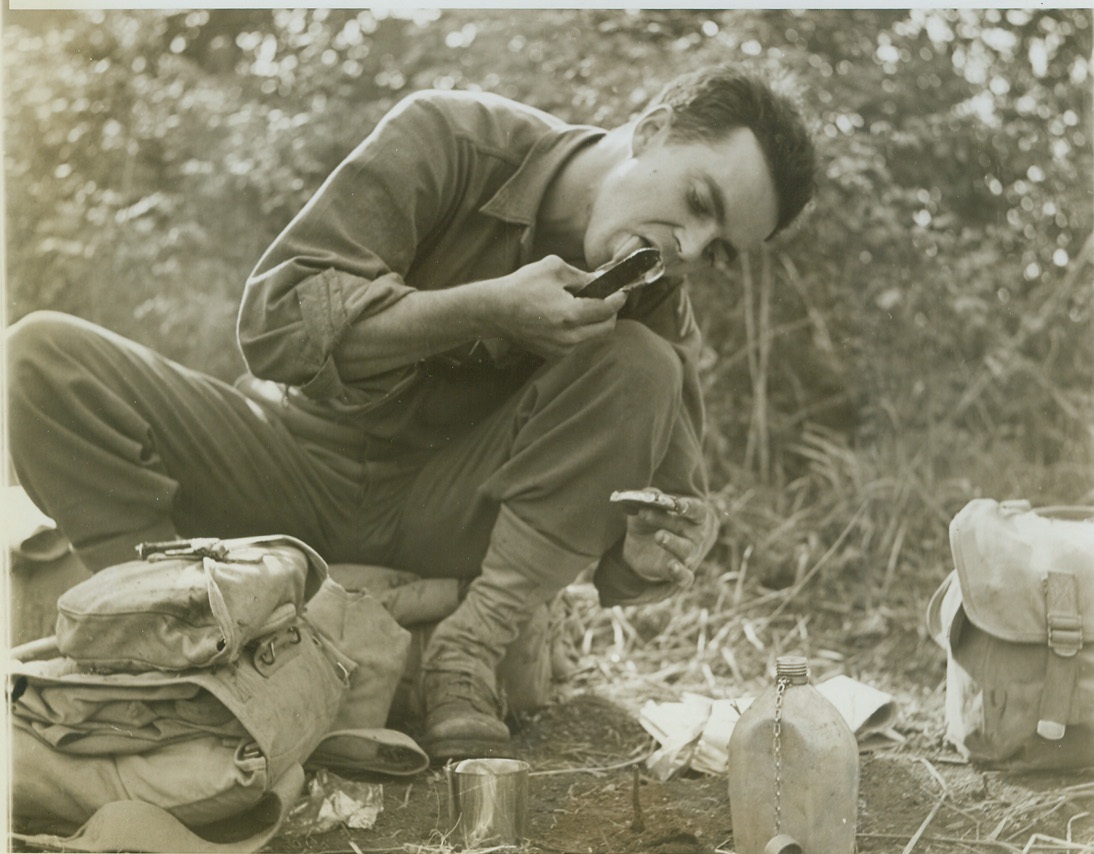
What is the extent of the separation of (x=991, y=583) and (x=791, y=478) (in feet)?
5.36

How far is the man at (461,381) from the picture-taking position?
10.1 feet

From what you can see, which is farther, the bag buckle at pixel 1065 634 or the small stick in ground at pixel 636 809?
the bag buckle at pixel 1065 634

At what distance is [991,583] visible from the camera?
10.1 feet

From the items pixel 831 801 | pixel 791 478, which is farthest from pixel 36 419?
pixel 791 478

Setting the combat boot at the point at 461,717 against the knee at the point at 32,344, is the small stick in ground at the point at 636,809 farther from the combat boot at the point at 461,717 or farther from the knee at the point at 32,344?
the knee at the point at 32,344

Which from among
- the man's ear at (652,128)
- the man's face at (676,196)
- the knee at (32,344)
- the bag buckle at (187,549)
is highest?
the man's ear at (652,128)

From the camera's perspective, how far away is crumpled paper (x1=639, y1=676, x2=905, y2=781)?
10.3 feet

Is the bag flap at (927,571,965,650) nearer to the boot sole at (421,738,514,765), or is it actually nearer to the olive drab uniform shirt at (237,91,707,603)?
the olive drab uniform shirt at (237,91,707,603)

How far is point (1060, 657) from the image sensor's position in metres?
3.00

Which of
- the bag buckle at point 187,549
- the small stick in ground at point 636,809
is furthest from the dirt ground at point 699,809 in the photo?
the bag buckle at point 187,549

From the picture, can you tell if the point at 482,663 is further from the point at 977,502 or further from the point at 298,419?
the point at 977,502

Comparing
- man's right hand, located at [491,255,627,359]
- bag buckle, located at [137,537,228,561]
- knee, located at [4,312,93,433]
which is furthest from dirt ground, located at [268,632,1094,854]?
knee, located at [4,312,93,433]

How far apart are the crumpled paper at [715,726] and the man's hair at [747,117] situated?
1.30 meters

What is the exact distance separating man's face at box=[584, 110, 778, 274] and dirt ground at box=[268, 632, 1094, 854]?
1313mm
